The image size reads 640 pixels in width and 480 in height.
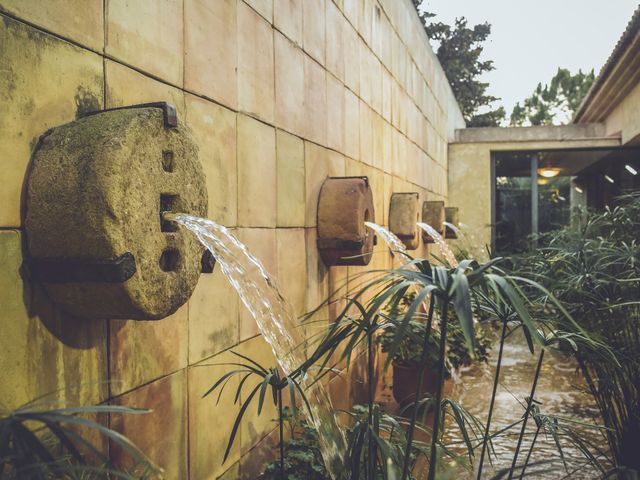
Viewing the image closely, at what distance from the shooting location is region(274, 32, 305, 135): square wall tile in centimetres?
302

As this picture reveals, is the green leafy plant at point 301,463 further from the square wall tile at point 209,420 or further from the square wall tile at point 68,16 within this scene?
the square wall tile at point 68,16

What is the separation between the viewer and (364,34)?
15.8 ft

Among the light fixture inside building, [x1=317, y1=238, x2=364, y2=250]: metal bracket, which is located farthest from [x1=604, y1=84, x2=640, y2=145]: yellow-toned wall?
[x1=317, y1=238, x2=364, y2=250]: metal bracket

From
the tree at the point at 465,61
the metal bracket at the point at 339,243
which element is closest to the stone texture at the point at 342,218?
the metal bracket at the point at 339,243

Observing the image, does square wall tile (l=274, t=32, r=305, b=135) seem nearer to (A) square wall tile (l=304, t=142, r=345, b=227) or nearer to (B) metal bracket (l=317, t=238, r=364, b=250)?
(A) square wall tile (l=304, t=142, r=345, b=227)

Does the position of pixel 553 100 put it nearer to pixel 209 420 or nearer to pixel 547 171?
pixel 547 171

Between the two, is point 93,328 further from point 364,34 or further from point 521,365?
point 521,365

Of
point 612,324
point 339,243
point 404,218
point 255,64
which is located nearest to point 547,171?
point 404,218

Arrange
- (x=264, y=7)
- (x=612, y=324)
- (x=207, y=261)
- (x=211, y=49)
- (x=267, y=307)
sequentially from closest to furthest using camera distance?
(x=207, y=261)
(x=211, y=49)
(x=267, y=307)
(x=264, y=7)
(x=612, y=324)

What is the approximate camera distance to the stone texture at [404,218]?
5375 mm

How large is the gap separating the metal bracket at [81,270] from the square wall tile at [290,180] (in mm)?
1586

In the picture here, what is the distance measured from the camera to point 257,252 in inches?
108

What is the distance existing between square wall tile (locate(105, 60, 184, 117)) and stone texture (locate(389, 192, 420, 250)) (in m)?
3.60

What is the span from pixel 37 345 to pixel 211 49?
4.62 feet
